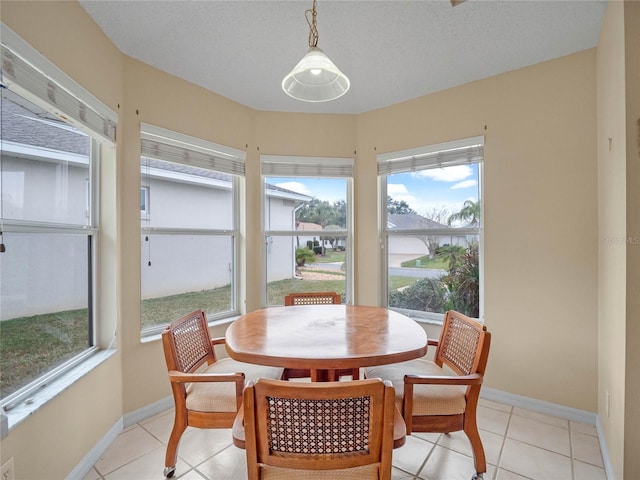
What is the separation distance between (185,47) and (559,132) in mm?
2705

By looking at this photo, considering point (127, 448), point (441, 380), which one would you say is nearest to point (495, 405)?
point (441, 380)

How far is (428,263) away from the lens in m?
2.96

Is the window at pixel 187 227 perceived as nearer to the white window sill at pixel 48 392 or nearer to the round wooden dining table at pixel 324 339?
the white window sill at pixel 48 392

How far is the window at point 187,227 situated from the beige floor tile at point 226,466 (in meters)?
1.09

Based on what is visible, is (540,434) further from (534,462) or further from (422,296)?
(422,296)

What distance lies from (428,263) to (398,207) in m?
0.61

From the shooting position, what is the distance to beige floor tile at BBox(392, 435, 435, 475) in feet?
5.91

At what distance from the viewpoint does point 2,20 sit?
50.6 inches

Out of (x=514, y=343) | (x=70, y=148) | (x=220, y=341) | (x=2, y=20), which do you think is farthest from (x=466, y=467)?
(x=2, y=20)

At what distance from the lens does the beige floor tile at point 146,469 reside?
1.72 metres

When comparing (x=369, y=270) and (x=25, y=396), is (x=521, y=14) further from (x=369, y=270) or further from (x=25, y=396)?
(x=25, y=396)

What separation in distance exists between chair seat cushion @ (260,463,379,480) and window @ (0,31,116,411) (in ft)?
4.06

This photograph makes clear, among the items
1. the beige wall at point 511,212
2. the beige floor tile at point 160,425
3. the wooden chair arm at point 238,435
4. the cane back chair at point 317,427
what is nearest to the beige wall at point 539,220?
the beige wall at point 511,212

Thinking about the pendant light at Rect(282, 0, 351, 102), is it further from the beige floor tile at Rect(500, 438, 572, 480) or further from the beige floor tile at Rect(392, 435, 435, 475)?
the beige floor tile at Rect(500, 438, 572, 480)
